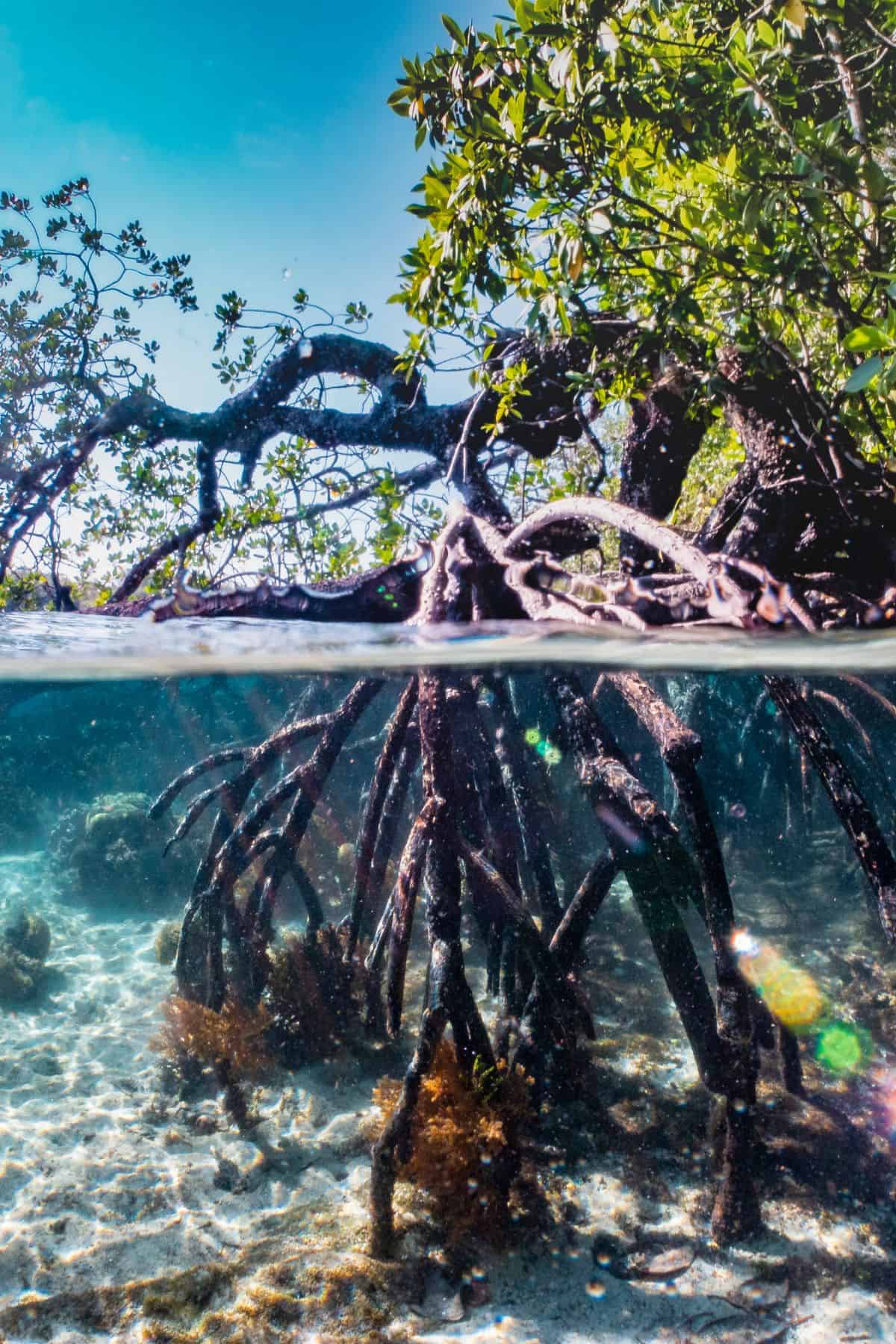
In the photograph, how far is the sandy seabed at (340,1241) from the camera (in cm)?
344

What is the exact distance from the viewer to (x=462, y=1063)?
418 cm

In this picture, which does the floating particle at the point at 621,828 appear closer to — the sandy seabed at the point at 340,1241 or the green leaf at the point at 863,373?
the sandy seabed at the point at 340,1241

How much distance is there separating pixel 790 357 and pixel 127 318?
278 inches

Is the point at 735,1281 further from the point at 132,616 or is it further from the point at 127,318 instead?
the point at 127,318

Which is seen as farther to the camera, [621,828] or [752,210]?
[621,828]

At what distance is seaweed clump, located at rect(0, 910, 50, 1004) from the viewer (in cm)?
749

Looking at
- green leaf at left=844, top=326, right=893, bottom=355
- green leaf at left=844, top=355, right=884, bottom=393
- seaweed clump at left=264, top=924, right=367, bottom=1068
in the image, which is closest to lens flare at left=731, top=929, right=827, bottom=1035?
seaweed clump at left=264, top=924, right=367, bottom=1068

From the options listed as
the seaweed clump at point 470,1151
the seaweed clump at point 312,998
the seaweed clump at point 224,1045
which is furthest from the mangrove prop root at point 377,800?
the seaweed clump at point 470,1151

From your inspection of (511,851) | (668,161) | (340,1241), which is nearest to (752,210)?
(668,161)

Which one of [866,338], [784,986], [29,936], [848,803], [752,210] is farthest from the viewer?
[29,936]

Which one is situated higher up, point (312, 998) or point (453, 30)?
point (453, 30)

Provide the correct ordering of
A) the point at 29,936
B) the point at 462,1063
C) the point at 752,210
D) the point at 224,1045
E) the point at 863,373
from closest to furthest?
the point at 863,373 < the point at 752,210 < the point at 462,1063 < the point at 224,1045 < the point at 29,936

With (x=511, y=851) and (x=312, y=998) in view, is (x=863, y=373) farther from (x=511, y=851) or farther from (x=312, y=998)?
(x=312, y=998)

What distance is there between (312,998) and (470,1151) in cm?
265
